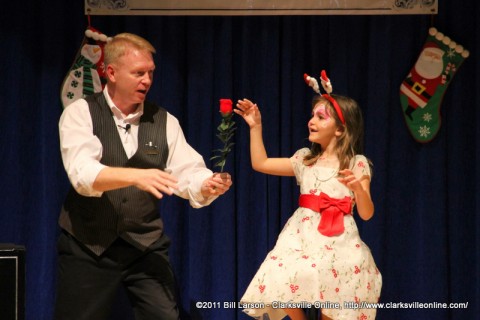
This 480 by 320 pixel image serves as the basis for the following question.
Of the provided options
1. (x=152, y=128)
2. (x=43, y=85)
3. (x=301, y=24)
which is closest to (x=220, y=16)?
(x=301, y=24)

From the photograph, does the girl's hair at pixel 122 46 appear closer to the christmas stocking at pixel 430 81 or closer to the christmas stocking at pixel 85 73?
the christmas stocking at pixel 85 73

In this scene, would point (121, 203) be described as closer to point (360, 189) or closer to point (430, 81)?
point (360, 189)

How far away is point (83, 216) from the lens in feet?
10.6

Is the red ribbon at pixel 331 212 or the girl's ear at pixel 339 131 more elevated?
the girl's ear at pixel 339 131

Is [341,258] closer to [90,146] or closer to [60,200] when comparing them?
[90,146]

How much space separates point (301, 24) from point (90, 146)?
6.26 ft

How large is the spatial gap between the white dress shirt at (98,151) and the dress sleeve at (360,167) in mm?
796

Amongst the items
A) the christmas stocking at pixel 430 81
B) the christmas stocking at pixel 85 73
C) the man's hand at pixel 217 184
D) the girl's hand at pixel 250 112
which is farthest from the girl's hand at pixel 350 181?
the christmas stocking at pixel 85 73

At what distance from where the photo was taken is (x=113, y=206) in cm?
321

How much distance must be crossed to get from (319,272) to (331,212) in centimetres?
31

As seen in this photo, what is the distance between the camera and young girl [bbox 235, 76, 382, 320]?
11.6ft

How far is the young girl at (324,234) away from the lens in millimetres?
3537

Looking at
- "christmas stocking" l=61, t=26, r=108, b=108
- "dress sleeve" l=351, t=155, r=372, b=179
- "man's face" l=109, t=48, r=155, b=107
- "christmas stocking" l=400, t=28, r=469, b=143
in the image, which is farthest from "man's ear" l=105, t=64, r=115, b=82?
"christmas stocking" l=400, t=28, r=469, b=143

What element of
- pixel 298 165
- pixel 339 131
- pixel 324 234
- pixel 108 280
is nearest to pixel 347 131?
pixel 339 131
